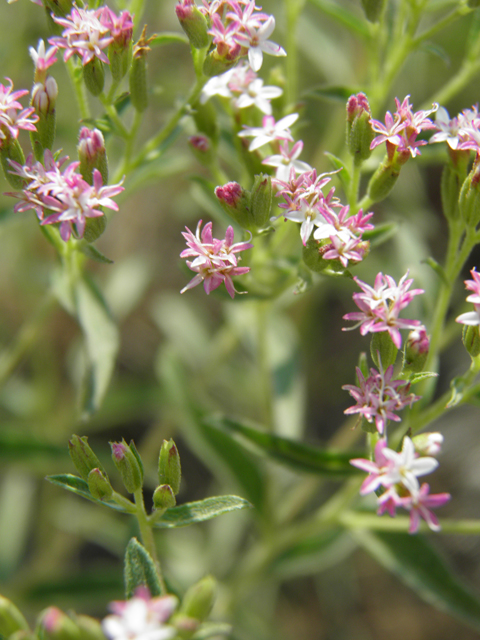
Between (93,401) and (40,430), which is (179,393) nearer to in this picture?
(93,401)

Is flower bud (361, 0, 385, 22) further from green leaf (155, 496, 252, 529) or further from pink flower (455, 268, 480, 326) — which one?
green leaf (155, 496, 252, 529)

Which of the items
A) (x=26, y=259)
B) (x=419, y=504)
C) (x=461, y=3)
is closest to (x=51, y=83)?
(x=461, y=3)

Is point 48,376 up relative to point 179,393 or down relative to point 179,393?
down

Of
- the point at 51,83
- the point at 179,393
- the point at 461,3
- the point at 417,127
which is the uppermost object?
the point at 461,3

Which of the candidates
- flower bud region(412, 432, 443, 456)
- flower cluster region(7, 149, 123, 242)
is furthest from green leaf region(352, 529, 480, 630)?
flower cluster region(7, 149, 123, 242)

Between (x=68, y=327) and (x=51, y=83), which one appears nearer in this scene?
(x=51, y=83)

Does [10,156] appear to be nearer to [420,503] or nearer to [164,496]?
[164,496]
